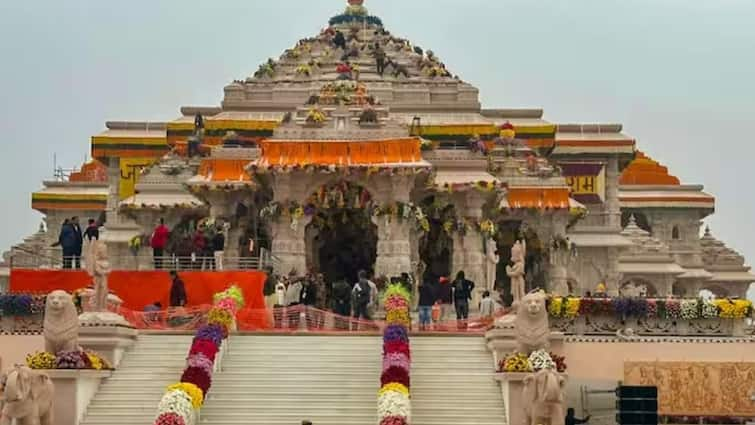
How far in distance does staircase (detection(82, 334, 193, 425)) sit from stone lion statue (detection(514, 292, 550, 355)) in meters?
6.77

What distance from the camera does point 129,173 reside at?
6656 cm

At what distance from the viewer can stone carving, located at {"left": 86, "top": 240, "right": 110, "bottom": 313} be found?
114ft

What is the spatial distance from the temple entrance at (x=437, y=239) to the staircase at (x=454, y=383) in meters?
15.0

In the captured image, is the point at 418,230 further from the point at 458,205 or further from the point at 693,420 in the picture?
the point at 693,420

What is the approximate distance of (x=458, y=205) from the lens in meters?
51.1

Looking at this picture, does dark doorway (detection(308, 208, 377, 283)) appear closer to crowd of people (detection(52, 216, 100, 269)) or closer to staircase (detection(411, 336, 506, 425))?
crowd of people (detection(52, 216, 100, 269))

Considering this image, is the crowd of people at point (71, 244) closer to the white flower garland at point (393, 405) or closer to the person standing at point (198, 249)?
the person standing at point (198, 249)

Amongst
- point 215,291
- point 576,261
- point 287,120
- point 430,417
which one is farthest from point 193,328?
point 576,261

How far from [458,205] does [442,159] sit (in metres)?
1.89

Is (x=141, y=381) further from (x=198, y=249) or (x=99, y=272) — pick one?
(x=198, y=249)

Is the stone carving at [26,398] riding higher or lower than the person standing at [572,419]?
higher

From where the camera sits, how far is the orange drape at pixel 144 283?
41906 mm

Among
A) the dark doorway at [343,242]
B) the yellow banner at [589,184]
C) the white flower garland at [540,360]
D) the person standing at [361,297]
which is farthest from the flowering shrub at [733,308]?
the yellow banner at [589,184]

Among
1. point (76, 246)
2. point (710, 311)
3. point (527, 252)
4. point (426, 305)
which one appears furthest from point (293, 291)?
point (527, 252)
